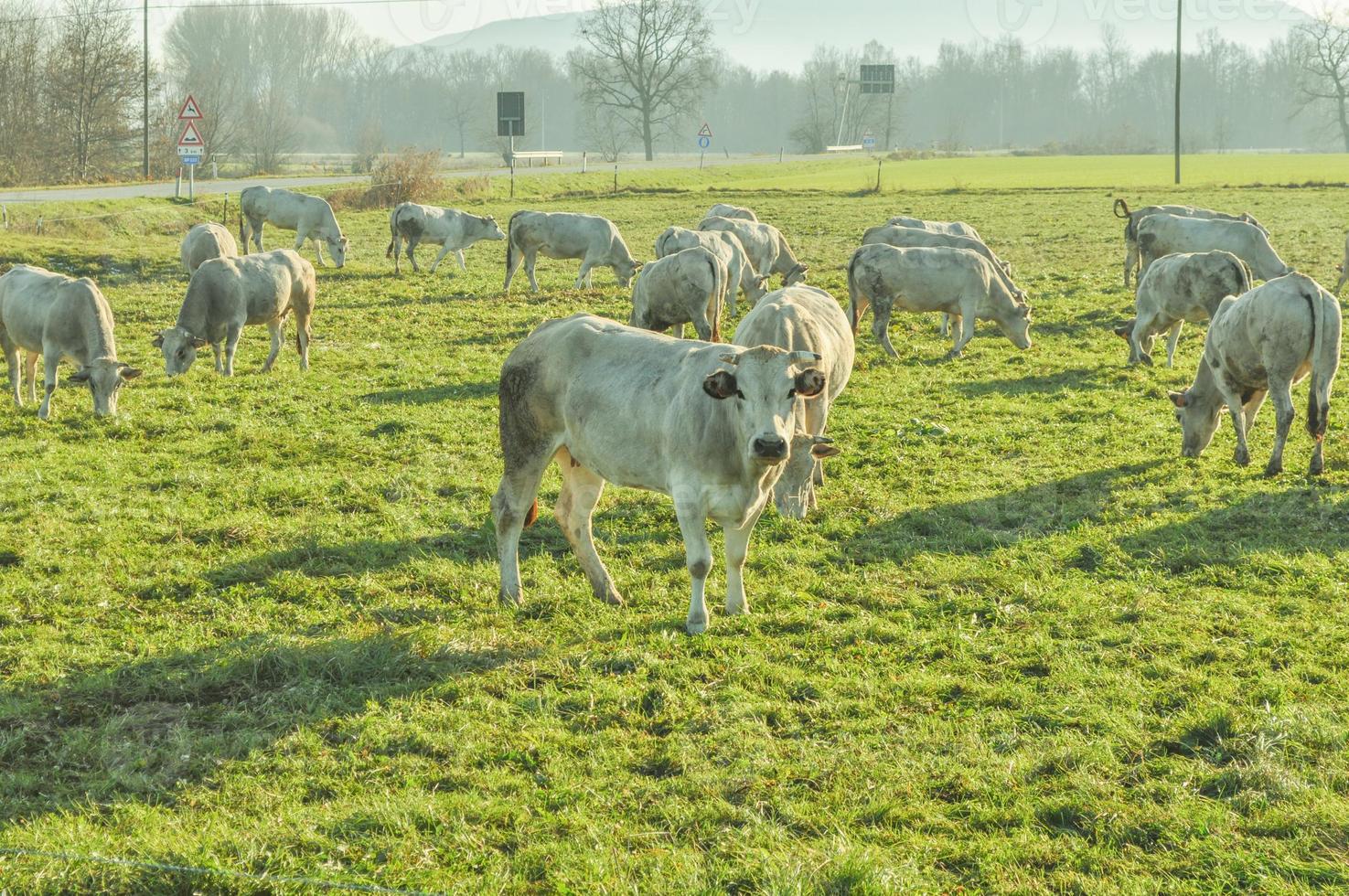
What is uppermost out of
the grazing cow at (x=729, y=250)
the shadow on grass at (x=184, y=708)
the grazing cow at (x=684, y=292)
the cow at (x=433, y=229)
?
the cow at (x=433, y=229)

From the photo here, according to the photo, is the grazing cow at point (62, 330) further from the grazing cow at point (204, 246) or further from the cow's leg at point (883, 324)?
the cow's leg at point (883, 324)

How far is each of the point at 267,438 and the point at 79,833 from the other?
7.95 m

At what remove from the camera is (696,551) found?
303 inches

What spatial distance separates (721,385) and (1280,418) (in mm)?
7274

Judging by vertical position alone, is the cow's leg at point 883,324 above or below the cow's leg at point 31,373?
above

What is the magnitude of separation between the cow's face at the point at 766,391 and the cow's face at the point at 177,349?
36.2 feet

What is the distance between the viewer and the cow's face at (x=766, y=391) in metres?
7.04

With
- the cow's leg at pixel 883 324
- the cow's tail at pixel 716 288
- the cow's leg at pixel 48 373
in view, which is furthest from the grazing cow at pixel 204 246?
the cow's leg at pixel 883 324

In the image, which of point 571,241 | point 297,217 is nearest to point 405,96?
point 297,217

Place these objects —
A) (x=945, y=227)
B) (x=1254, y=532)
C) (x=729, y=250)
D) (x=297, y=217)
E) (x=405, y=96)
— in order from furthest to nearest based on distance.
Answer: (x=405, y=96), (x=297, y=217), (x=945, y=227), (x=729, y=250), (x=1254, y=532)

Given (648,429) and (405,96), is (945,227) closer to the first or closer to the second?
(648,429)

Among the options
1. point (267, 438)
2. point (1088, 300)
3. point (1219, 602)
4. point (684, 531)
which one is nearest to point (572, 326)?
point (684, 531)

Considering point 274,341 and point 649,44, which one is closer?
point 274,341

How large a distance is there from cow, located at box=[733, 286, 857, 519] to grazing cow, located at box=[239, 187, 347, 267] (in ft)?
65.9
